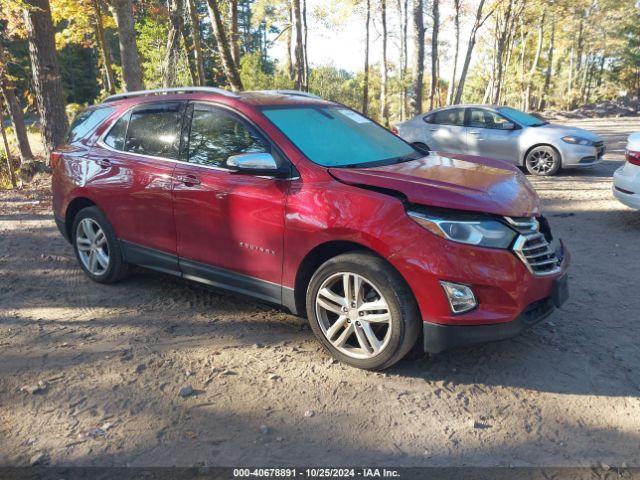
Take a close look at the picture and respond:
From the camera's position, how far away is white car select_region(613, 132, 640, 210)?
6255mm

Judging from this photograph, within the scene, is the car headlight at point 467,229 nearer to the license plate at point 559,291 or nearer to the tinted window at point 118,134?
the license plate at point 559,291

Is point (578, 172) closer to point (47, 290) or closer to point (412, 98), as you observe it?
point (47, 290)

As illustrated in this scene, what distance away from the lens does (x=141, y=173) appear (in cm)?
445

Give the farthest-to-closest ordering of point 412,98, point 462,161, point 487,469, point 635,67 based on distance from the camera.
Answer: point 635,67
point 412,98
point 462,161
point 487,469

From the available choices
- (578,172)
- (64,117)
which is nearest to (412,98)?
(578,172)

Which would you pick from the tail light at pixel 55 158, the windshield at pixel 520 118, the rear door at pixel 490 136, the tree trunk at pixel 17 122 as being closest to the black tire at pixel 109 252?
Answer: the tail light at pixel 55 158

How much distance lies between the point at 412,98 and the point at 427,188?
21.6 meters

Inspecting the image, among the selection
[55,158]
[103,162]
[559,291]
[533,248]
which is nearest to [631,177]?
[559,291]

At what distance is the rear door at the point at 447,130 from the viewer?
11.6 meters

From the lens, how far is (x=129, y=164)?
15.0 feet

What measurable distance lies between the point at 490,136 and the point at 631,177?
16.8 ft

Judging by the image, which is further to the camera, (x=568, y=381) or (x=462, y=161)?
(x=462, y=161)

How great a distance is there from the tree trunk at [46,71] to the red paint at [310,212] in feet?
23.9

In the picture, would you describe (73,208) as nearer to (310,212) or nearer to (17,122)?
(310,212)
